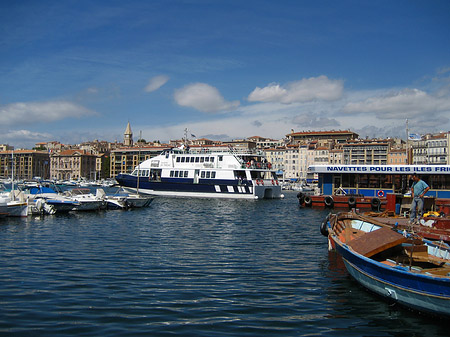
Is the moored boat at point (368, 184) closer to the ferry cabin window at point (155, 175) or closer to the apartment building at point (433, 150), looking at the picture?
the ferry cabin window at point (155, 175)

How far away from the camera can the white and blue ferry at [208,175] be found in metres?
58.0

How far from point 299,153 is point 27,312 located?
5513 inches

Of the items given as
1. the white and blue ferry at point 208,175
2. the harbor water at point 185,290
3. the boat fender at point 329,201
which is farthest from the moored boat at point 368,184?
the harbor water at point 185,290

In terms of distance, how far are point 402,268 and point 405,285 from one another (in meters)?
0.46

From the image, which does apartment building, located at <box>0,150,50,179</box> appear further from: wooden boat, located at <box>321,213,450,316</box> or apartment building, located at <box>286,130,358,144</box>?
wooden boat, located at <box>321,213,450,316</box>

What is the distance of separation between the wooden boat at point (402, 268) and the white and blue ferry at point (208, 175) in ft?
143

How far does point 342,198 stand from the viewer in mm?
43188

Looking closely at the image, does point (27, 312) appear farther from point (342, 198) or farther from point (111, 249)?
point (342, 198)

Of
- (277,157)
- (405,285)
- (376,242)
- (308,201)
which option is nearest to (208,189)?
(308,201)

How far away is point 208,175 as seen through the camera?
5925 cm

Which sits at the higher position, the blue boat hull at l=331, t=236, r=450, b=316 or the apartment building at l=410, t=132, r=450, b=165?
the apartment building at l=410, t=132, r=450, b=165

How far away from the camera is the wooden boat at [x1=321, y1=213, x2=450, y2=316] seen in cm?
947

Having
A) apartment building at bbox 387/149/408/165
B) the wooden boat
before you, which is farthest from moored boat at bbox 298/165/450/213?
apartment building at bbox 387/149/408/165

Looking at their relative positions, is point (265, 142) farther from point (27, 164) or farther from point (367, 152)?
point (27, 164)
